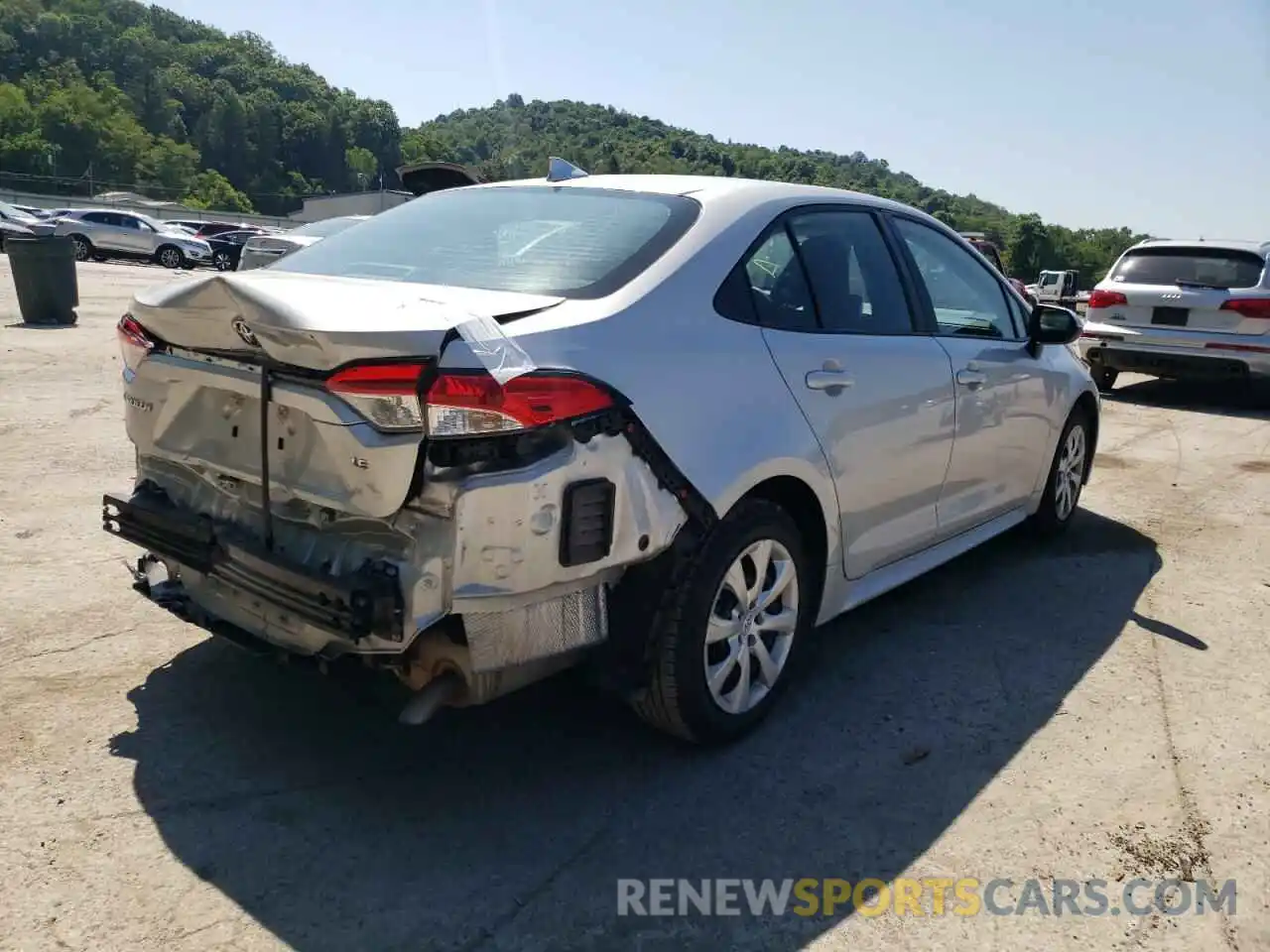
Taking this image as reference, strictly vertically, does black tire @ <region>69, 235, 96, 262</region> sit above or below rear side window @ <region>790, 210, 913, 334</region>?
below

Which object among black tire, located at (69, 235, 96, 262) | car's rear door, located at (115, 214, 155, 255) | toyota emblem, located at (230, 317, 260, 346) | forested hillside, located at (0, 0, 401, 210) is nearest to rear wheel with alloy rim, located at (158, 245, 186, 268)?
car's rear door, located at (115, 214, 155, 255)

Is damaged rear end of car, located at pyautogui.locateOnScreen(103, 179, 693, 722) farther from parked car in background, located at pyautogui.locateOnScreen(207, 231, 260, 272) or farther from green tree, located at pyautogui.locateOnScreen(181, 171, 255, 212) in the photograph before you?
green tree, located at pyautogui.locateOnScreen(181, 171, 255, 212)

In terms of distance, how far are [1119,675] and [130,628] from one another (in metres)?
3.74

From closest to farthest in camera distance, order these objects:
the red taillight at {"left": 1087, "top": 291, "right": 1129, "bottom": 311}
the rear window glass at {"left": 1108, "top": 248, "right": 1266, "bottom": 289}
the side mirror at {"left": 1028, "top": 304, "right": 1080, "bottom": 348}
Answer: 1. the side mirror at {"left": 1028, "top": 304, "right": 1080, "bottom": 348}
2. the rear window glass at {"left": 1108, "top": 248, "right": 1266, "bottom": 289}
3. the red taillight at {"left": 1087, "top": 291, "right": 1129, "bottom": 311}

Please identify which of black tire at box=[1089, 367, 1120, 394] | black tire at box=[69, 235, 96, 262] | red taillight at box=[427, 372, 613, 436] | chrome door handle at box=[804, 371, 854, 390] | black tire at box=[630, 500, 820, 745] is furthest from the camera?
black tire at box=[69, 235, 96, 262]

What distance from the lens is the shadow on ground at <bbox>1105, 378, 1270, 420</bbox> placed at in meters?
10.7

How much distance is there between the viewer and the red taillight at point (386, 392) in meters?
2.53

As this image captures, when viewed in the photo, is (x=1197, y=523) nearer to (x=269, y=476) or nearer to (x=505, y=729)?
(x=505, y=729)

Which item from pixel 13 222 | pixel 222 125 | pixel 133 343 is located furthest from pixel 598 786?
pixel 222 125

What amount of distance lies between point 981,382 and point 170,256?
3168 cm

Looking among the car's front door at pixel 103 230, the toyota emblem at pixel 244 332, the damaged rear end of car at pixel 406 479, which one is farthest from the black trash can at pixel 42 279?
the car's front door at pixel 103 230

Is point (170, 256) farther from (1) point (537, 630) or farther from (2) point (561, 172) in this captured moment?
(1) point (537, 630)

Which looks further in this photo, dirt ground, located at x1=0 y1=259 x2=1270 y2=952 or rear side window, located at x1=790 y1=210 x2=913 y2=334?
rear side window, located at x1=790 y1=210 x2=913 y2=334

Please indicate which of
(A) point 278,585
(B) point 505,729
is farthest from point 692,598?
(A) point 278,585
